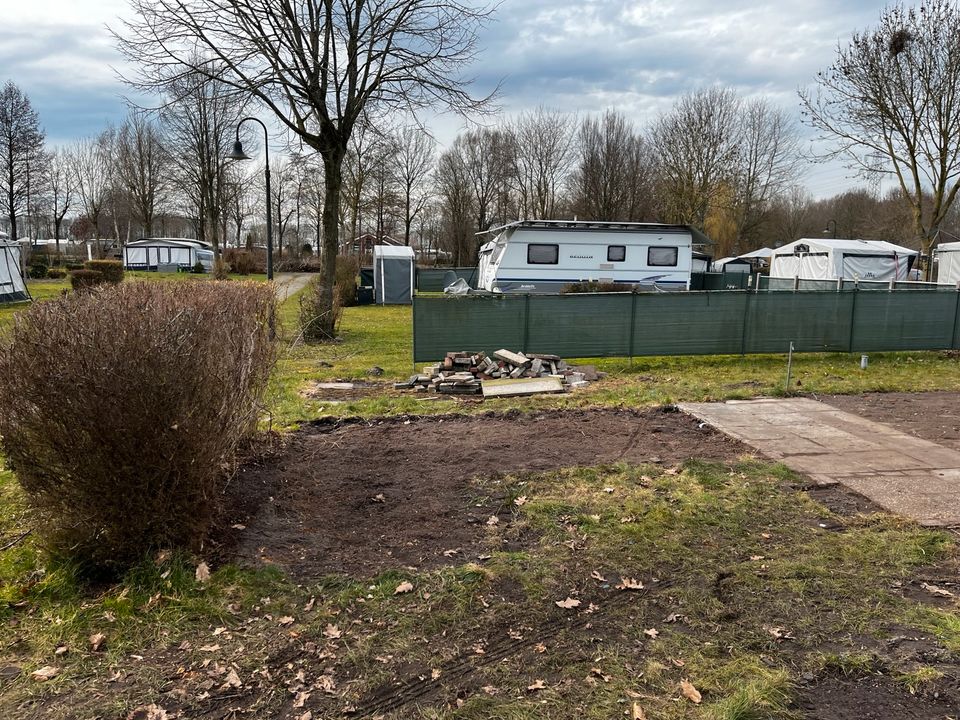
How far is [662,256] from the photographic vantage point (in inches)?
1000

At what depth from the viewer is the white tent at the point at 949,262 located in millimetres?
24969

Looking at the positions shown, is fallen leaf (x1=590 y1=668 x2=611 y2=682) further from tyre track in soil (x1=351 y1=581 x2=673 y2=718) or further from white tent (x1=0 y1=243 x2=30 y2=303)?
white tent (x1=0 y1=243 x2=30 y2=303)

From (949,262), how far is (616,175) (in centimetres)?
2067

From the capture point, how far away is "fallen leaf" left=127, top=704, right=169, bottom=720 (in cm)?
254

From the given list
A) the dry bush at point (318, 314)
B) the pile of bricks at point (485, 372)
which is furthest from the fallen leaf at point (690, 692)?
the dry bush at point (318, 314)

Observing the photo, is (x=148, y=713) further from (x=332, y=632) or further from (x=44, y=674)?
(x=332, y=632)

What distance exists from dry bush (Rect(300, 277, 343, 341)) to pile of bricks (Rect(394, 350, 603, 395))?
5029 millimetres

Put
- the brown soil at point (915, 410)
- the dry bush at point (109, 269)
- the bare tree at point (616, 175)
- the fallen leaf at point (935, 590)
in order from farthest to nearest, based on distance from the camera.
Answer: the bare tree at point (616, 175), the dry bush at point (109, 269), the brown soil at point (915, 410), the fallen leaf at point (935, 590)

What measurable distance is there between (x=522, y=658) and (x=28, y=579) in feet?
9.27

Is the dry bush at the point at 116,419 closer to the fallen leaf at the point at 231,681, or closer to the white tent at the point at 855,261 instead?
the fallen leaf at the point at 231,681

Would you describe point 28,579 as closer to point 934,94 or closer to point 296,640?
point 296,640

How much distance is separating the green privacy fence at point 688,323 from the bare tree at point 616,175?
3015 cm

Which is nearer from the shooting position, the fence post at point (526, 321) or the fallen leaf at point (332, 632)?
the fallen leaf at point (332, 632)

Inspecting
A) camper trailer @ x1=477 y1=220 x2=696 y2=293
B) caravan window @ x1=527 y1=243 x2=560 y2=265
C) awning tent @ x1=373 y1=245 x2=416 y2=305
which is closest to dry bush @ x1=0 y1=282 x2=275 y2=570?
camper trailer @ x1=477 y1=220 x2=696 y2=293
